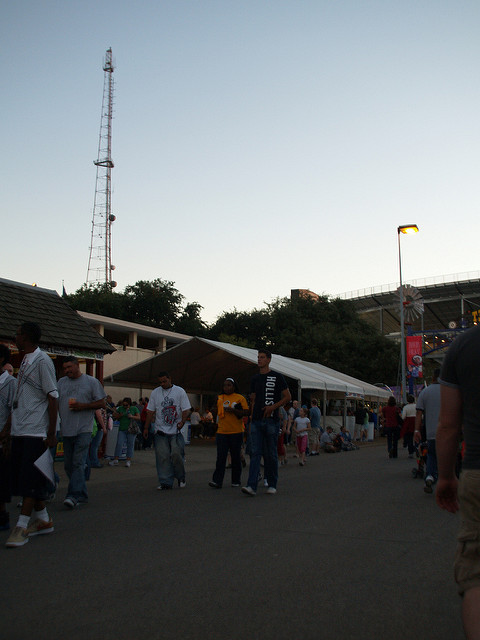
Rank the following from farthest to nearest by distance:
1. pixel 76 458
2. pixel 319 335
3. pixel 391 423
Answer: pixel 319 335
pixel 391 423
pixel 76 458

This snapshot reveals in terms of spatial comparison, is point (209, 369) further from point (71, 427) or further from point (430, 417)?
point (71, 427)

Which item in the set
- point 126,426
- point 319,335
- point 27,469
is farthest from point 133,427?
point 319,335

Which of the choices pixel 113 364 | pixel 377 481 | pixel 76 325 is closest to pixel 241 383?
pixel 113 364

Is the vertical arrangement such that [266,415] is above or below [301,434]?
above

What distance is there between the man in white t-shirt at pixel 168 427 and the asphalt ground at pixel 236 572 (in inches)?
60.6

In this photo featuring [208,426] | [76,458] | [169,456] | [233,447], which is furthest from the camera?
[208,426]

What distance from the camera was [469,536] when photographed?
2.65m

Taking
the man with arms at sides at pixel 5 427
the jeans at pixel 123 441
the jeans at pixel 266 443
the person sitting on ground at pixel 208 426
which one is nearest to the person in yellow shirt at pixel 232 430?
the jeans at pixel 266 443

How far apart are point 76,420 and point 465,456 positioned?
5956 millimetres

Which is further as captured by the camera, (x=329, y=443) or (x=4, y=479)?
(x=329, y=443)

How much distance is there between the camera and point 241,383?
32906mm

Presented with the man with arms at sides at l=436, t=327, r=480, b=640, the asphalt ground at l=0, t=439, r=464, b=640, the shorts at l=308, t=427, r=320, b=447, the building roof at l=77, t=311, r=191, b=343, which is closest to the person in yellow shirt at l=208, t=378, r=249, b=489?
the asphalt ground at l=0, t=439, r=464, b=640

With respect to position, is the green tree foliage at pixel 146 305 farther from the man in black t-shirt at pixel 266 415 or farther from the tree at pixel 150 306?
the man in black t-shirt at pixel 266 415

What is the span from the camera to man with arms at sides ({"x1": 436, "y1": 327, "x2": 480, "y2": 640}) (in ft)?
8.42
